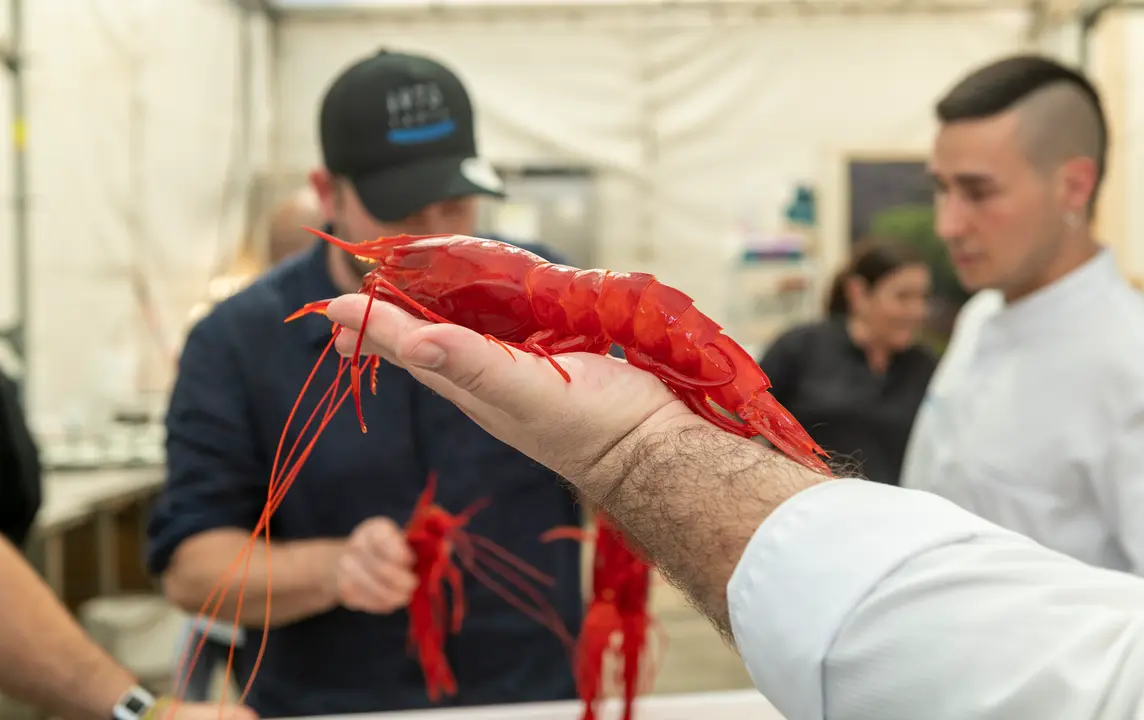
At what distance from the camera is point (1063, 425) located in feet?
5.43

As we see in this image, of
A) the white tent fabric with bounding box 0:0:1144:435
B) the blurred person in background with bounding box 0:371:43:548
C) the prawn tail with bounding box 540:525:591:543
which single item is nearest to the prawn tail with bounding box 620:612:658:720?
the prawn tail with bounding box 540:525:591:543

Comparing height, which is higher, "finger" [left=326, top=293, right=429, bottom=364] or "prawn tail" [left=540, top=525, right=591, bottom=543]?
"finger" [left=326, top=293, right=429, bottom=364]

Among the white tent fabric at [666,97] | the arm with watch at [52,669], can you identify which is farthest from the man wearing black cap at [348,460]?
the white tent fabric at [666,97]

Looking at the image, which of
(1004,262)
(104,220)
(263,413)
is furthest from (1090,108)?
(104,220)

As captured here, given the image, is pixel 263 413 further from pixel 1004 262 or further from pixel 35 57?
pixel 35 57

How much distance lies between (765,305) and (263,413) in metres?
5.16

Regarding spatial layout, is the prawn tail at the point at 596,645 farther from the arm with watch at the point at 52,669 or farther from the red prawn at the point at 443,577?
the arm with watch at the point at 52,669

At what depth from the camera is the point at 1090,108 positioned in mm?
1839

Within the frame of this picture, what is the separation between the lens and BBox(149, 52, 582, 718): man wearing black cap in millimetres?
1612

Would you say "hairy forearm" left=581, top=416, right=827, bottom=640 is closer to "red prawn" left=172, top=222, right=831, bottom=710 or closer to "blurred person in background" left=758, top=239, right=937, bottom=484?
"red prawn" left=172, top=222, right=831, bottom=710

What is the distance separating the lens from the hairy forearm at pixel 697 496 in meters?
0.69

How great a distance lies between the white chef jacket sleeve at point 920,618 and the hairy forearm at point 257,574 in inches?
40.1

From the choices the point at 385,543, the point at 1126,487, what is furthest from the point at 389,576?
A: the point at 1126,487

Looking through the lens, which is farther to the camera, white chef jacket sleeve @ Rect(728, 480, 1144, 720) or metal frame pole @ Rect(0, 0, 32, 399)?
metal frame pole @ Rect(0, 0, 32, 399)
